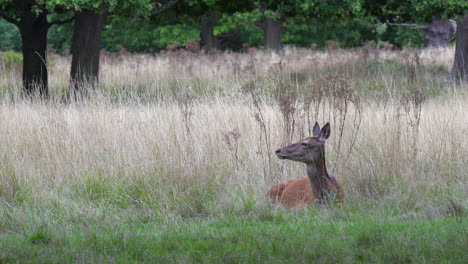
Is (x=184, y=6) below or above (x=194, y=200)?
above

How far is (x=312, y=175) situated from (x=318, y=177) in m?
0.06

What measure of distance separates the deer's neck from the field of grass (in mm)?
140

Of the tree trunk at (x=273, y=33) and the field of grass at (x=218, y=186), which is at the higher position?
the tree trunk at (x=273, y=33)

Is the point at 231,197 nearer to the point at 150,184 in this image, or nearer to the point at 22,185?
the point at 150,184

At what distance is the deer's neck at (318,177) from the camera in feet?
22.9

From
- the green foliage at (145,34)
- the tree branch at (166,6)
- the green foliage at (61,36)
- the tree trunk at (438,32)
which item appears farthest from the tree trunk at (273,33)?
the tree branch at (166,6)

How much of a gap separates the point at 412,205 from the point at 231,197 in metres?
1.74

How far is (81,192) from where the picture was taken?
7738mm

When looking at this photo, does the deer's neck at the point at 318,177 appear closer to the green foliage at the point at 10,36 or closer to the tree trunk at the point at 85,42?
the tree trunk at the point at 85,42

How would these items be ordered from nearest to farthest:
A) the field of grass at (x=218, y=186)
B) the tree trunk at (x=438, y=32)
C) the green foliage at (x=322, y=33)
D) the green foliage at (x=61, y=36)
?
the field of grass at (x=218, y=186) < the tree trunk at (x=438, y=32) < the green foliage at (x=322, y=33) < the green foliage at (x=61, y=36)

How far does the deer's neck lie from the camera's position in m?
6.99

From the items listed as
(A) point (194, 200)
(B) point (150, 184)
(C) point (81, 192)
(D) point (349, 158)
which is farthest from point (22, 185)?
(D) point (349, 158)

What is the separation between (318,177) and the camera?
7.01 metres

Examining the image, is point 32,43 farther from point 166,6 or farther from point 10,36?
point 10,36
